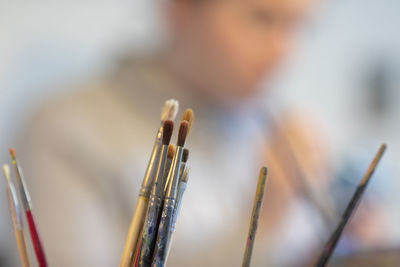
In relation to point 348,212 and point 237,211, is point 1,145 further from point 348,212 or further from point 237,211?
point 348,212

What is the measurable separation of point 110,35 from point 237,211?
0.25 meters

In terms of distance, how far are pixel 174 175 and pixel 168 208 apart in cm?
1

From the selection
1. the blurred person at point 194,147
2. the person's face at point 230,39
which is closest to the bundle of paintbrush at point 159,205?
the blurred person at point 194,147

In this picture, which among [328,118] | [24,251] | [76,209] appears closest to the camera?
[24,251]

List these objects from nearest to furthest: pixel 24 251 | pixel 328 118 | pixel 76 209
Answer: pixel 24 251 → pixel 76 209 → pixel 328 118

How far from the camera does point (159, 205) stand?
0.17 meters

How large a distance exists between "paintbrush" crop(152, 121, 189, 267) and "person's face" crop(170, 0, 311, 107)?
0.35m

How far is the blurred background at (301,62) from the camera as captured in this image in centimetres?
46

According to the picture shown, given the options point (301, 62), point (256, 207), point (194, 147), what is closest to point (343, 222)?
point (256, 207)

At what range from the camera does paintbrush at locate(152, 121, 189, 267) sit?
0.16m

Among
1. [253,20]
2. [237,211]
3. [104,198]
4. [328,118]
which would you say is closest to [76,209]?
[104,198]

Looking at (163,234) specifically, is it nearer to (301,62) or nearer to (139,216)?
(139,216)

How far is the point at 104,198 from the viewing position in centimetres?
44

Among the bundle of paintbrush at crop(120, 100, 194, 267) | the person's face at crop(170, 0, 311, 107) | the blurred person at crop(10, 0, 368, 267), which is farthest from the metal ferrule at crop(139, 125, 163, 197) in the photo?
the person's face at crop(170, 0, 311, 107)
